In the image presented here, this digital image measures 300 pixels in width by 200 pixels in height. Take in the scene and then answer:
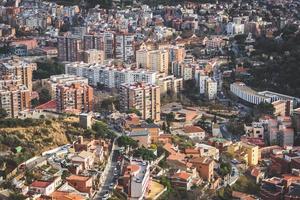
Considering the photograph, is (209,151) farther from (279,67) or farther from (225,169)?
(279,67)

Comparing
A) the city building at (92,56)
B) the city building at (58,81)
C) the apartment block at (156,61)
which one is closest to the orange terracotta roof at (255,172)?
Answer: the city building at (58,81)

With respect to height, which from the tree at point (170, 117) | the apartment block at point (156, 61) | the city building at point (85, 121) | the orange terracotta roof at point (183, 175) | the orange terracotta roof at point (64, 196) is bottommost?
the tree at point (170, 117)

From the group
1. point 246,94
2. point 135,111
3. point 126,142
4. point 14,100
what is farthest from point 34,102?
point 246,94

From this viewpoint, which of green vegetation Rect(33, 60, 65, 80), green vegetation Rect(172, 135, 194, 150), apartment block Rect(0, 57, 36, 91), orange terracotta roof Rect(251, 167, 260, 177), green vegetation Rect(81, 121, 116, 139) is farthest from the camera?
green vegetation Rect(33, 60, 65, 80)

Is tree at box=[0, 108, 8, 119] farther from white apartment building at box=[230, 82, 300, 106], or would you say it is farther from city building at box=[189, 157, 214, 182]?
white apartment building at box=[230, 82, 300, 106]

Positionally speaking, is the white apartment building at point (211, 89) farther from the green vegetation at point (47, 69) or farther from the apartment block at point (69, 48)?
the apartment block at point (69, 48)

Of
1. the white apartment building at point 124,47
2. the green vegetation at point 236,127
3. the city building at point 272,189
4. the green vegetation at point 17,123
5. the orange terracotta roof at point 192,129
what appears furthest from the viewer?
the white apartment building at point 124,47

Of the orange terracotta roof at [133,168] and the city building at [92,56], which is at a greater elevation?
the city building at [92,56]

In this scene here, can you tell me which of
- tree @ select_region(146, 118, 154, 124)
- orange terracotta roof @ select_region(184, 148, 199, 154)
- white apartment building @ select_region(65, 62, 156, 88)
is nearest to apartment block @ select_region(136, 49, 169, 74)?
white apartment building @ select_region(65, 62, 156, 88)
